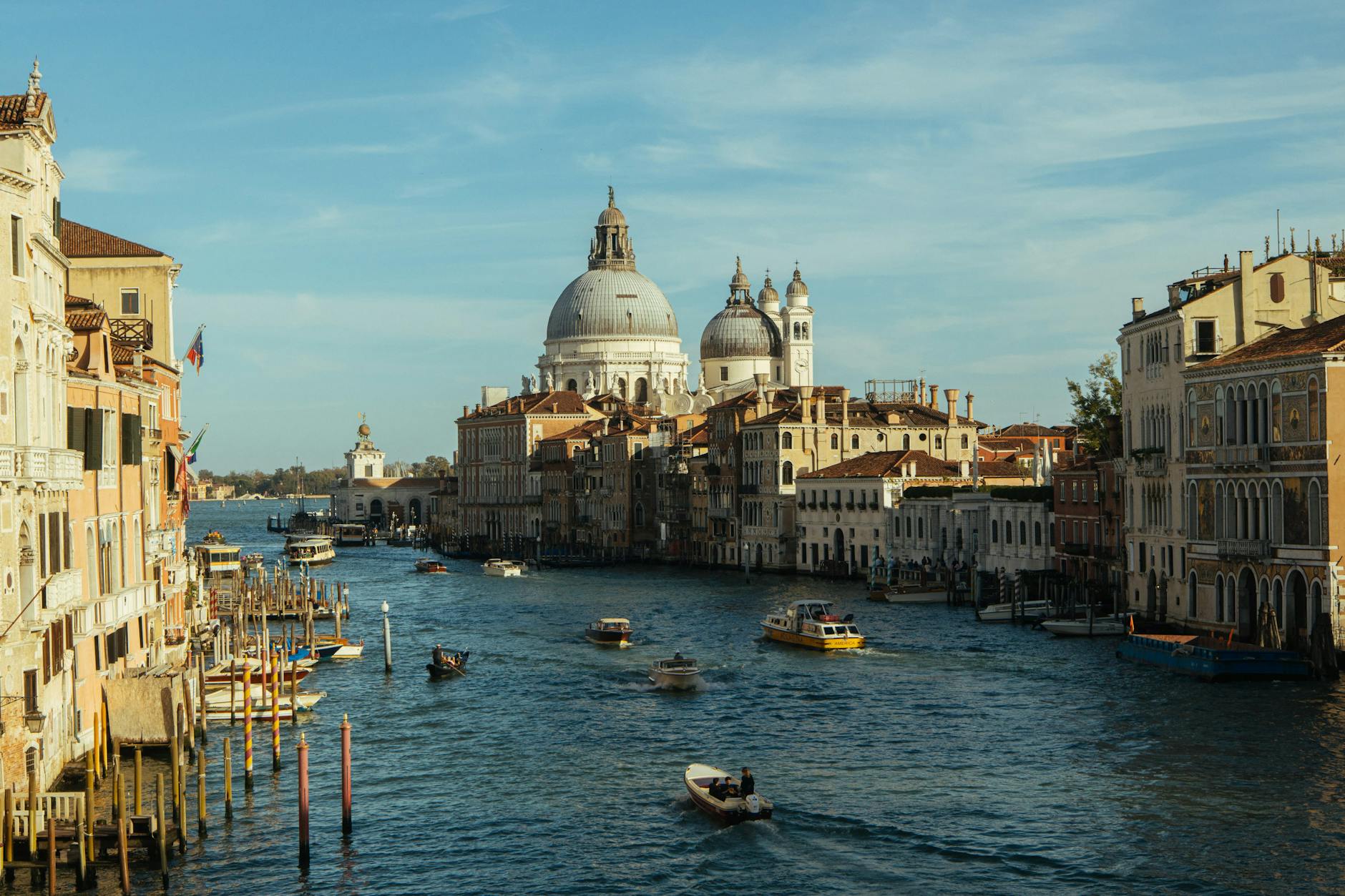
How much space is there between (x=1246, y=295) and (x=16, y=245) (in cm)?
2962

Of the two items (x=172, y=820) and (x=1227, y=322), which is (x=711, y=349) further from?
(x=172, y=820)

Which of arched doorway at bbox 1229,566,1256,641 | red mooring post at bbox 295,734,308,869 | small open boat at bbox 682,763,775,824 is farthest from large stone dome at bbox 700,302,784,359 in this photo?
red mooring post at bbox 295,734,308,869

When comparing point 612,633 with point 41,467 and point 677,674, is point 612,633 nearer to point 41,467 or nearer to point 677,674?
point 677,674

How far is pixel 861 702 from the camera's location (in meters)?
36.6

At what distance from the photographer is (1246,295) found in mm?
42594

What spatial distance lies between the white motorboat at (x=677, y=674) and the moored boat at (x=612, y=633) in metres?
8.66

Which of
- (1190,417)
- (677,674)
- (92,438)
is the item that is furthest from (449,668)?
(1190,417)

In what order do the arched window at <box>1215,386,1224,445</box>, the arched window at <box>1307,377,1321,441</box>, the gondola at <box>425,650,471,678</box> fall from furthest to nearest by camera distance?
the gondola at <box>425,650,471,678</box>
the arched window at <box>1215,386,1224,445</box>
the arched window at <box>1307,377,1321,441</box>

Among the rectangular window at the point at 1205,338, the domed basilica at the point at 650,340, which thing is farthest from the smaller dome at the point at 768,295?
the rectangular window at the point at 1205,338

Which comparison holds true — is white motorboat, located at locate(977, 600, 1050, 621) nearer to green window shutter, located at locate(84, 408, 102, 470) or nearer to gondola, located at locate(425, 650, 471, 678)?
gondola, located at locate(425, 650, 471, 678)

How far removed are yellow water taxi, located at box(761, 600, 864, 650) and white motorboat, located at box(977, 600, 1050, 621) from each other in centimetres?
576

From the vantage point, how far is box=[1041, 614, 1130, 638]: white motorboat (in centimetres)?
4638

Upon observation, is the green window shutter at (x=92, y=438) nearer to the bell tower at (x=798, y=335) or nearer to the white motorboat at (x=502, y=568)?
Answer: the white motorboat at (x=502, y=568)

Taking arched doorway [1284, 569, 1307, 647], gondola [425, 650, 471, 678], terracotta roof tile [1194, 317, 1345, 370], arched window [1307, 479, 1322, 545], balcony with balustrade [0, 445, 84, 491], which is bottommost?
gondola [425, 650, 471, 678]
